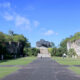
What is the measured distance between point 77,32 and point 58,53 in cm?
3496

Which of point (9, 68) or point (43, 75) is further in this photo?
point (9, 68)

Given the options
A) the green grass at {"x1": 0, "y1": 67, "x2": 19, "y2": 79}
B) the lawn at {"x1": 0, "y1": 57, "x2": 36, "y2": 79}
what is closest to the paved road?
the green grass at {"x1": 0, "y1": 67, "x2": 19, "y2": 79}

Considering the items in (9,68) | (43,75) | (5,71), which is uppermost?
(9,68)

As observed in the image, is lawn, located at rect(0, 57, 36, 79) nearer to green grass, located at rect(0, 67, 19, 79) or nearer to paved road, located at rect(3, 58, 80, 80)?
green grass, located at rect(0, 67, 19, 79)

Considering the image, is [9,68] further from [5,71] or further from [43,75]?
[43,75]

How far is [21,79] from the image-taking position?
11.6 m

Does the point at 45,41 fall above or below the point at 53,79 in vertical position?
above

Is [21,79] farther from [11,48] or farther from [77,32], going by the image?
[77,32]

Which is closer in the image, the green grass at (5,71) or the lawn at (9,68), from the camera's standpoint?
the green grass at (5,71)

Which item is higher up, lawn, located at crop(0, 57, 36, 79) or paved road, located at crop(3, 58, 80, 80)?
lawn, located at crop(0, 57, 36, 79)

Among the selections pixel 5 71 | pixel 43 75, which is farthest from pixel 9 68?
pixel 43 75

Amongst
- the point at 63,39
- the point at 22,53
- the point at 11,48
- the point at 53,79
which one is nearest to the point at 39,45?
the point at 63,39

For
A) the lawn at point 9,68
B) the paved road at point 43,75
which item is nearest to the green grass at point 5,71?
the lawn at point 9,68

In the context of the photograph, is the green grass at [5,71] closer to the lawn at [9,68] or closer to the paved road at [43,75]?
the lawn at [9,68]
